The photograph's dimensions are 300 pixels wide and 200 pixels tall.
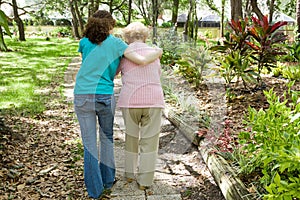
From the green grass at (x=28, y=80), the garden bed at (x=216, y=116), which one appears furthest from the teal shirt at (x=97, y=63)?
the green grass at (x=28, y=80)

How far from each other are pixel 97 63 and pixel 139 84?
427 millimetres

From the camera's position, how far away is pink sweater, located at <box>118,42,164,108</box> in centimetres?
340

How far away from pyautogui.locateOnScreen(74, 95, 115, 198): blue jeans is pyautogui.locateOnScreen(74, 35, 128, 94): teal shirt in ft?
0.25

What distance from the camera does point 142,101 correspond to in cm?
344

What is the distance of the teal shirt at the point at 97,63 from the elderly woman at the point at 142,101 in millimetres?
149

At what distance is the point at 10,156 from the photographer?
431 centimetres

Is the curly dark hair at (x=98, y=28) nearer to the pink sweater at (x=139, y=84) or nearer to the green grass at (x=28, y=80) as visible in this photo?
the pink sweater at (x=139, y=84)

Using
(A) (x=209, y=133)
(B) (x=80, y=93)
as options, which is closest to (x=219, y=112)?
(A) (x=209, y=133)

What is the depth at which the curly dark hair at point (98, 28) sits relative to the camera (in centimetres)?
318

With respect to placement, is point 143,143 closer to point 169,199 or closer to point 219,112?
point 169,199

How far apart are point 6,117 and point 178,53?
5358 mm

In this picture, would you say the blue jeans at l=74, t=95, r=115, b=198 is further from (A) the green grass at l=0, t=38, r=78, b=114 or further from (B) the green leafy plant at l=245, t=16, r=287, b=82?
(B) the green leafy plant at l=245, t=16, r=287, b=82

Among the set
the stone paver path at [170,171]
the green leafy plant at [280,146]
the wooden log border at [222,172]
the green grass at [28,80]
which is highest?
the green leafy plant at [280,146]

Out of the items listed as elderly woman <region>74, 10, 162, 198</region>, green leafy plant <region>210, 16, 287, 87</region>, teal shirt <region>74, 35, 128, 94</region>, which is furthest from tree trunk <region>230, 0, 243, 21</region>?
teal shirt <region>74, 35, 128, 94</region>
